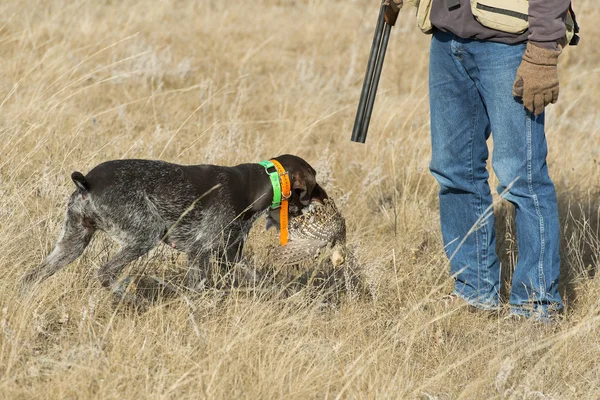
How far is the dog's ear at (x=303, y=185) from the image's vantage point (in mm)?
4000

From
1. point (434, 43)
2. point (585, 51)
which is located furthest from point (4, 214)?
point (585, 51)

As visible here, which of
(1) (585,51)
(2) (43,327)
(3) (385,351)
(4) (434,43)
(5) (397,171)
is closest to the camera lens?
(2) (43,327)

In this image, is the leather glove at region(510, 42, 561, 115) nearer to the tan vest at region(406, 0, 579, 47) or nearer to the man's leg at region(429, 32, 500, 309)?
the tan vest at region(406, 0, 579, 47)

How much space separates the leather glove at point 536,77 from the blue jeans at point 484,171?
0.33 feet

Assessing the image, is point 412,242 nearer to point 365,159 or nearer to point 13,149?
point 365,159

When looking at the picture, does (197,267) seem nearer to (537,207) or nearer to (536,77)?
(537,207)

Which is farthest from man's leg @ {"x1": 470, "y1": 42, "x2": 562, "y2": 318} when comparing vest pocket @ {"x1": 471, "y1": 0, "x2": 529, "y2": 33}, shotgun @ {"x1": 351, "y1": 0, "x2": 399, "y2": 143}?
shotgun @ {"x1": 351, "y1": 0, "x2": 399, "y2": 143}

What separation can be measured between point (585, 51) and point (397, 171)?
5.43m

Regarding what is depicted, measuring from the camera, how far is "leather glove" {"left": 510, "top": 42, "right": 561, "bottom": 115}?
3.45 meters

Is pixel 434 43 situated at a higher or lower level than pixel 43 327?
higher

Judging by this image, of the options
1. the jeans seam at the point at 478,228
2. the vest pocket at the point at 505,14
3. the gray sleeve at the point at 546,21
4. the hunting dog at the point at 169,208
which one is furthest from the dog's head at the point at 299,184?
the gray sleeve at the point at 546,21

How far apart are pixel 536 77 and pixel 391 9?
104 cm

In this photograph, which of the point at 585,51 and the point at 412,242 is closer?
the point at 412,242

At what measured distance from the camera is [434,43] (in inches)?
156
